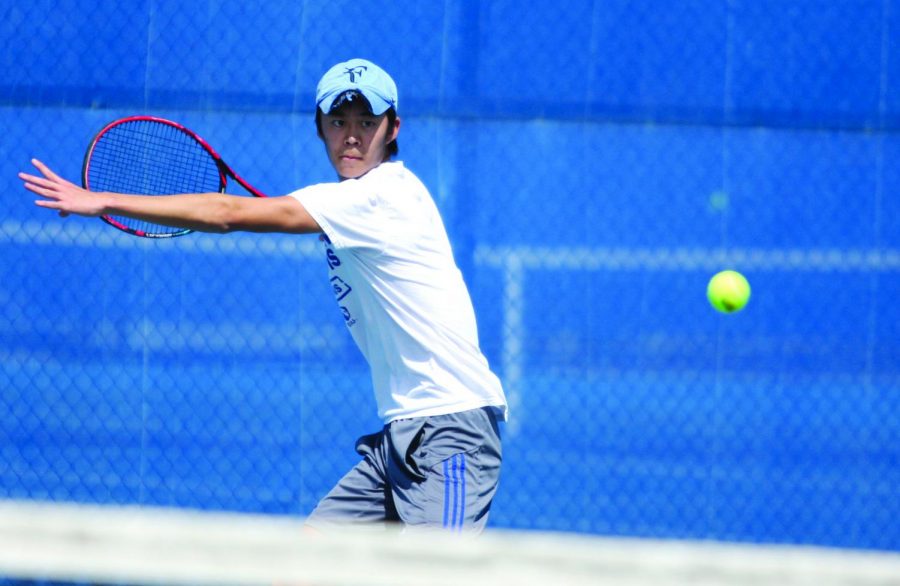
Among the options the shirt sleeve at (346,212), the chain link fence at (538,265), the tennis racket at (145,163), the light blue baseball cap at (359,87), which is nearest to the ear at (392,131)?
the light blue baseball cap at (359,87)

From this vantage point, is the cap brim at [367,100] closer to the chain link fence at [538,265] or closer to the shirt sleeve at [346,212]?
the shirt sleeve at [346,212]

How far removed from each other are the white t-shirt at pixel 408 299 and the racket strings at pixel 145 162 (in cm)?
138

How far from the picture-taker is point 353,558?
1.29m

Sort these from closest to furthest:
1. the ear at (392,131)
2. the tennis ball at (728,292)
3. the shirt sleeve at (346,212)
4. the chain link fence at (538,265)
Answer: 1. the shirt sleeve at (346,212)
2. the ear at (392,131)
3. the tennis ball at (728,292)
4. the chain link fence at (538,265)

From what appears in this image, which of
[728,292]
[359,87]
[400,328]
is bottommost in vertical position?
[400,328]

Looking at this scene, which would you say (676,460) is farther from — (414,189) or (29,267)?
(29,267)

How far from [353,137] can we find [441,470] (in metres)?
0.77

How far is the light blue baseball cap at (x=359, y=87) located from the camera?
2.62 metres

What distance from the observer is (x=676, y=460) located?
4.05 meters

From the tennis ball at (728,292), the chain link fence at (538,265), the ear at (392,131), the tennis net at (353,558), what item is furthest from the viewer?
the chain link fence at (538,265)

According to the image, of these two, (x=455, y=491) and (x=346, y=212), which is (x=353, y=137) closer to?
(x=346, y=212)

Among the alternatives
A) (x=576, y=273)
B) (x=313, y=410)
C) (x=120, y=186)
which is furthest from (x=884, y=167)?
(x=120, y=186)

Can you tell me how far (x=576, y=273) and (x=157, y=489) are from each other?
1.61 metres

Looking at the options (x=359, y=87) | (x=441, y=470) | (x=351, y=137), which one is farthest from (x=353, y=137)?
(x=441, y=470)
